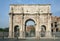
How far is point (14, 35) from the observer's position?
35719 millimetres

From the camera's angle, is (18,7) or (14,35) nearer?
(14,35)

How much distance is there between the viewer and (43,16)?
43062mm

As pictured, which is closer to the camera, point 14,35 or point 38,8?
point 14,35

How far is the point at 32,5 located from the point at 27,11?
180 centimetres

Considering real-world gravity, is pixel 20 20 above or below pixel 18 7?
below

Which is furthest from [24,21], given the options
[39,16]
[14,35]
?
[14,35]

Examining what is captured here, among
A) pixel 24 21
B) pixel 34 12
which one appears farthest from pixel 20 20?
pixel 34 12

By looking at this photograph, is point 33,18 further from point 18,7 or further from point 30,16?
point 18,7

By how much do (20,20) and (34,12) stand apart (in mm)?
3717

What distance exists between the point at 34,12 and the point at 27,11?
163cm

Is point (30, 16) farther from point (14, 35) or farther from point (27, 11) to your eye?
point (14, 35)

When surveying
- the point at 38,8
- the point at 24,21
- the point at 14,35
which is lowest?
the point at 14,35

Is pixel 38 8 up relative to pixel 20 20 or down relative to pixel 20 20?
up

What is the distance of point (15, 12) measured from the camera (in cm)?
4325
